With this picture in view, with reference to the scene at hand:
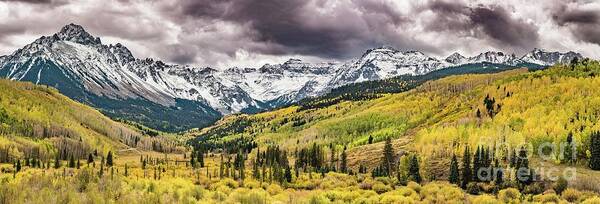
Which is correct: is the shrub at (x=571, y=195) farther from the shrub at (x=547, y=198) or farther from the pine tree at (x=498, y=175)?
the pine tree at (x=498, y=175)

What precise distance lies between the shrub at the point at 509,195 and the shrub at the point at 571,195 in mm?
7262

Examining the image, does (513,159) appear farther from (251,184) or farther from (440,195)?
(251,184)

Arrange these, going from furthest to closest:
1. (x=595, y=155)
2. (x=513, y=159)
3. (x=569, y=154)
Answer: (x=569, y=154), (x=513, y=159), (x=595, y=155)

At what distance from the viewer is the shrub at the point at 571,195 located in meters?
100

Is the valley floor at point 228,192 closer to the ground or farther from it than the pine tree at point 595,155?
closer to the ground

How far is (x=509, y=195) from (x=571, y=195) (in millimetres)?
10072

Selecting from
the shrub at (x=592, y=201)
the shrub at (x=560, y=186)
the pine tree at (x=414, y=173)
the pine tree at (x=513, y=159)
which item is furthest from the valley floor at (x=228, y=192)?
the pine tree at (x=513, y=159)

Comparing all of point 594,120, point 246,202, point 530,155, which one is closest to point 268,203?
point 246,202

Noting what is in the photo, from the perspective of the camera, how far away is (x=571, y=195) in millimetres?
101938

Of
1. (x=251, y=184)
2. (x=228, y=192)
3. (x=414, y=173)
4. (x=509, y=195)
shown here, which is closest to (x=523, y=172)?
(x=509, y=195)

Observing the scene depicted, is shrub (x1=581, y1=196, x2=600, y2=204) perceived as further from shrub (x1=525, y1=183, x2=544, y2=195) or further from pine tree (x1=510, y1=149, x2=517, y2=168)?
pine tree (x1=510, y1=149, x2=517, y2=168)

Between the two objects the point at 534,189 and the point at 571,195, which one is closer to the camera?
the point at 571,195

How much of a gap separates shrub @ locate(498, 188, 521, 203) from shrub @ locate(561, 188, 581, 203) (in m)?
7.26

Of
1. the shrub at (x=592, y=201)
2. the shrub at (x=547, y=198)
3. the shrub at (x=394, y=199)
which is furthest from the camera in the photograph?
the shrub at (x=547, y=198)
